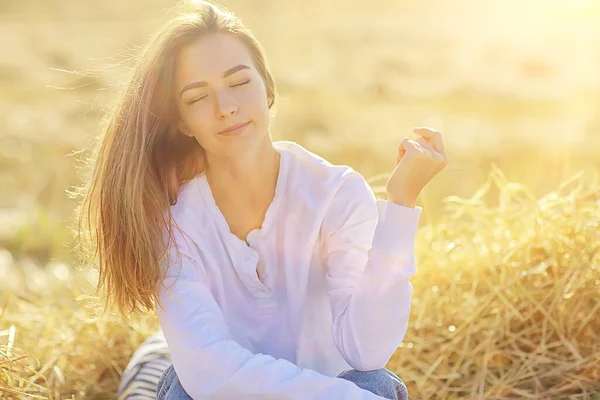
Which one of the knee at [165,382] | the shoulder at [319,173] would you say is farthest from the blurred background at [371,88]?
the knee at [165,382]

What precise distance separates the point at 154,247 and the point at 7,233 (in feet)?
10.8

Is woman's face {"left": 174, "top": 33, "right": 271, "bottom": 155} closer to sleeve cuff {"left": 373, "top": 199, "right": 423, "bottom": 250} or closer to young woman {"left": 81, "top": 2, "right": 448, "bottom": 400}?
young woman {"left": 81, "top": 2, "right": 448, "bottom": 400}

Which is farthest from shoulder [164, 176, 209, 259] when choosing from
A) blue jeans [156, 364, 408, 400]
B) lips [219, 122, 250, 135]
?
blue jeans [156, 364, 408, 400]

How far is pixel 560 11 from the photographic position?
1106 centimetres

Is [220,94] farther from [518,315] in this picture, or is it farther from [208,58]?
[518,315]

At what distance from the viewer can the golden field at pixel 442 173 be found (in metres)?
2.81

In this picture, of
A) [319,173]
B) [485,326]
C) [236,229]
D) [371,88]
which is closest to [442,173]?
[485,326]

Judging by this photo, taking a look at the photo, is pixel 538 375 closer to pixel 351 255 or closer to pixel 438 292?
pixel 438 292

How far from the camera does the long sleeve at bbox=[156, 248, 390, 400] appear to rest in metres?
1.95

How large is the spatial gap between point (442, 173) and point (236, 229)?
11.6 ft

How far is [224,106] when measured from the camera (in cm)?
206

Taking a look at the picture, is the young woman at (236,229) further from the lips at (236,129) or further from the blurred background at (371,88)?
the blurred background at (371,88)

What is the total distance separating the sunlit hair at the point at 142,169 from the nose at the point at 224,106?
0.16 m

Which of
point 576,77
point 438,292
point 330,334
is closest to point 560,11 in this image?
point 576,77
